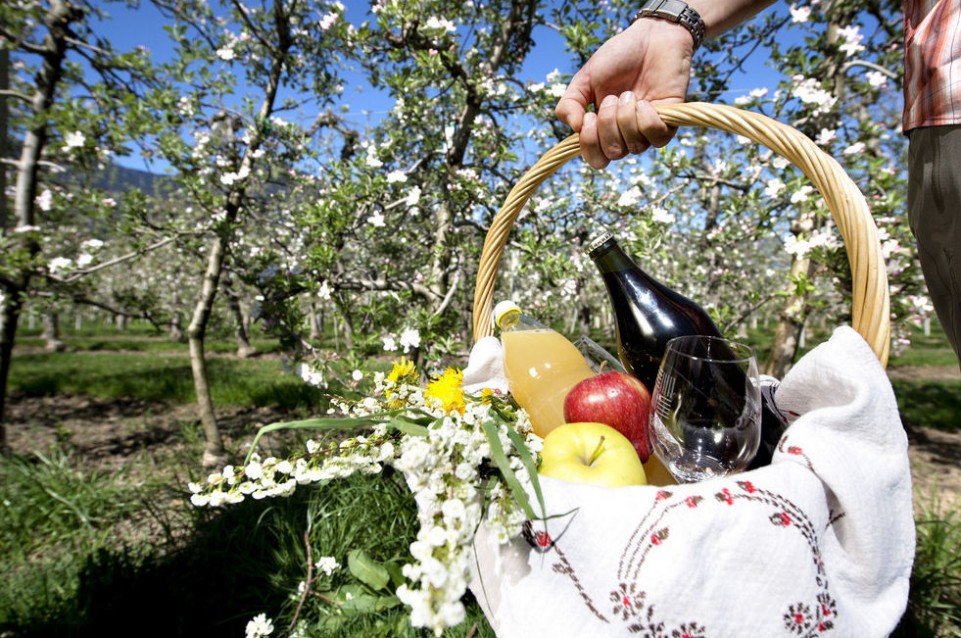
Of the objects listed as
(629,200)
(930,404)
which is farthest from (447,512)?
(930,404)

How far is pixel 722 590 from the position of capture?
0.60m

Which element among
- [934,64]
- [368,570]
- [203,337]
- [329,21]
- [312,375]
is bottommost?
[368,570]

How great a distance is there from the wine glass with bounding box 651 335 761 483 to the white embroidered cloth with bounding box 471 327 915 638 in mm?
124

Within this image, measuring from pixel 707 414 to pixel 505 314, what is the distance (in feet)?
1.93

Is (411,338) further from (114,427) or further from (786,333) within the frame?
(114,427)

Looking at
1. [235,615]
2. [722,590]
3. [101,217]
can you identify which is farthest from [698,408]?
[101,217]

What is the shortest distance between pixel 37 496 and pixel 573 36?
13.4ft

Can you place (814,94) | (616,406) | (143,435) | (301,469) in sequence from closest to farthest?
(301,469)
(616,406)
(814,94)
(143,435)

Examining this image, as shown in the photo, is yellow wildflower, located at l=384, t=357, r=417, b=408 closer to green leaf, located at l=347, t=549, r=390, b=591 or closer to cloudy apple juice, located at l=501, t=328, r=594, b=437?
cloudy apple juice, located at l=501, t=328, r=594, b=437

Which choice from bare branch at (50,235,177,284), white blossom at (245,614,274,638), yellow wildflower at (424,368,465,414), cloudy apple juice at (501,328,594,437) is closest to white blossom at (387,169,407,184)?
bare branch at (50,235,177,284)

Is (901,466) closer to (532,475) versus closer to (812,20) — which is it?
(532,475)

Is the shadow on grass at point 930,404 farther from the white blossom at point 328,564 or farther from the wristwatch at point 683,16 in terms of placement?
the white blossom at point 328,564

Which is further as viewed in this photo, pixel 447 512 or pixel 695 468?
pixel 695 468

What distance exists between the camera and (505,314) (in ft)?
4.26
